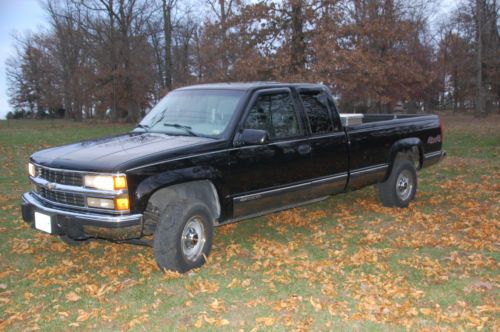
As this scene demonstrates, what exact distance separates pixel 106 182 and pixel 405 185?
522cm

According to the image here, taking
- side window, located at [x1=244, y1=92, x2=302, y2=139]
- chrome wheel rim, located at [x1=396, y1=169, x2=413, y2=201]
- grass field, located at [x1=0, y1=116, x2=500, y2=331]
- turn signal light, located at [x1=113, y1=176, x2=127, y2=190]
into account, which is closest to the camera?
grass field, located at [x1=0, y1=116, x2=500, y2=331]

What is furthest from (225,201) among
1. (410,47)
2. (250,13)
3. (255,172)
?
(410,47)

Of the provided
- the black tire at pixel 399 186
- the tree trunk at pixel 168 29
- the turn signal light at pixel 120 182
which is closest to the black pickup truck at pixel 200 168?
the turn signal light at pixel 120 182

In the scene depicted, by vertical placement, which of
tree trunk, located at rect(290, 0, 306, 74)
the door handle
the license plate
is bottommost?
the license plate

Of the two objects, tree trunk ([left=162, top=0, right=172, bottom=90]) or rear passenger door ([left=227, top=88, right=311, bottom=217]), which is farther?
tree trunk ([left=162, top=0, right=172, bottom=90])

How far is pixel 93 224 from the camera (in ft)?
15.4

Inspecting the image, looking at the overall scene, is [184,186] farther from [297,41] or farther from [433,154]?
[297,41]

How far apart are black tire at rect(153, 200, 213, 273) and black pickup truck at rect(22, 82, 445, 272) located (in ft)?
0.03

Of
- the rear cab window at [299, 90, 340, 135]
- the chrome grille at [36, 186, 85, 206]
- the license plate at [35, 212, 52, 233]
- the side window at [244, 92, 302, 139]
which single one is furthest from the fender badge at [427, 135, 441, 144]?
the license plate at [35, 212, 52, 233]

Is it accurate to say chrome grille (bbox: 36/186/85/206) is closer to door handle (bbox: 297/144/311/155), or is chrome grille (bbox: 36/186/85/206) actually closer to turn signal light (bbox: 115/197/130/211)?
turn signal light (bbox: 115/197/130/211)

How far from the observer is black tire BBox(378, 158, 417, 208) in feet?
25.8

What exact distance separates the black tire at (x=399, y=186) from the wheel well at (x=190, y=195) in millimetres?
3431

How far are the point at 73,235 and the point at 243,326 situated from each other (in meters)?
1.94

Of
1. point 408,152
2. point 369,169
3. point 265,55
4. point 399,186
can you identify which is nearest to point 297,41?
point 265,55
